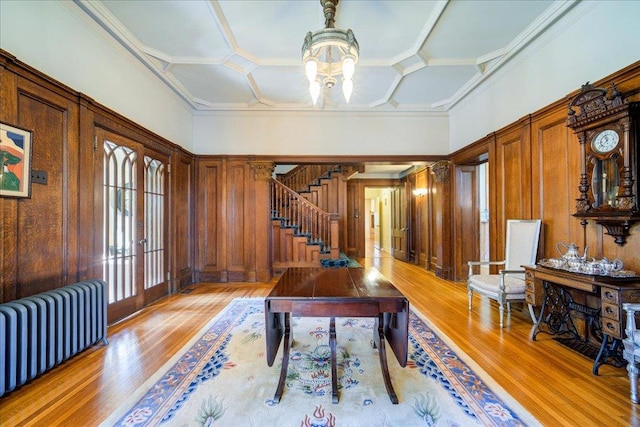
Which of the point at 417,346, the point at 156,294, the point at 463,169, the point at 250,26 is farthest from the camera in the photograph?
the point at 463,169

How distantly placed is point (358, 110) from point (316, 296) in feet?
14.4

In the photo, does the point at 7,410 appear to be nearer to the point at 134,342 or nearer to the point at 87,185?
the point at 134,342

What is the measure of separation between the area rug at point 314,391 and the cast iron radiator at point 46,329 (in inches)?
32.6

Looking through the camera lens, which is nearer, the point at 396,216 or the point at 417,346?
the point at 417,346

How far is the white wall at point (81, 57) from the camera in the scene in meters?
2.26

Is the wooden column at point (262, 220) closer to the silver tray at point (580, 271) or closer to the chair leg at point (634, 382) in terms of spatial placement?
the silver tray at point (580, 271)

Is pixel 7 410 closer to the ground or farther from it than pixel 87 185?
closer to the ground

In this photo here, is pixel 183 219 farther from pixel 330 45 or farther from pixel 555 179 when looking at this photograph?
pixel 555 179

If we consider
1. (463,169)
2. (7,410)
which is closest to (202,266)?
(7,410)

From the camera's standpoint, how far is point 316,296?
197 centimetres

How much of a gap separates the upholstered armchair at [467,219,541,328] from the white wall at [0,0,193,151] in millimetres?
5063

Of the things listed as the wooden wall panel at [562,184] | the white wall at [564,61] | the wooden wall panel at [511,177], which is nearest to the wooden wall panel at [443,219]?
the white wall at [564,61]

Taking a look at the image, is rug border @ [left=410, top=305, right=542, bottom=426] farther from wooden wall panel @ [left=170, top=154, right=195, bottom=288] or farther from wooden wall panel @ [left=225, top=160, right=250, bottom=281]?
wooden wall panel @ [left=170, top=154, right=195, bottom=288]

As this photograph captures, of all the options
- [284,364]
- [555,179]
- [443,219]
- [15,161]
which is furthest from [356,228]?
[15,161]
